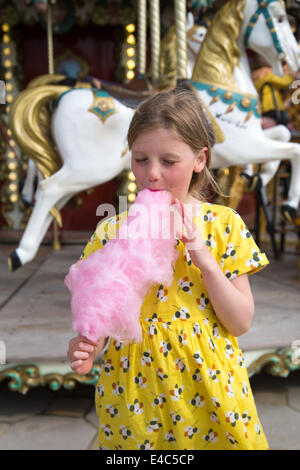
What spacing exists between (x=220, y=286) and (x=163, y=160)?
28 centimetres

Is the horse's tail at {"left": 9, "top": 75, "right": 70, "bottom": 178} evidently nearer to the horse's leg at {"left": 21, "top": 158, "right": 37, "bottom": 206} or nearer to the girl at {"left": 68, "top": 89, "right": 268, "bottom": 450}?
the horse's leg at {"left": 21, "top": 158, "right": 37, "bottom": 206}

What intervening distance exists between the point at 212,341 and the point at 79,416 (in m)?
1.25

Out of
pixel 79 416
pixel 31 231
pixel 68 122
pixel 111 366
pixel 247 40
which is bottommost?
pixel 79 416

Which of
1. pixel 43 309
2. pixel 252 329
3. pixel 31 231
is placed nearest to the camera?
pixel 252 329

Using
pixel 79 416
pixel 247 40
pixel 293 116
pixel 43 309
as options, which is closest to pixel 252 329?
pixel 79 416

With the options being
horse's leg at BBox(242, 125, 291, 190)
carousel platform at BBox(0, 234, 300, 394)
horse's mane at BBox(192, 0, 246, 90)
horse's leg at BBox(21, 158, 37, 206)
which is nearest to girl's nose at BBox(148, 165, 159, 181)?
carousel platform at BBox(0, 234, 300, 394)

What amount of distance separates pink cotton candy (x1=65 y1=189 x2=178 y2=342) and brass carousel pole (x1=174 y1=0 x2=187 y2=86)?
2004mm

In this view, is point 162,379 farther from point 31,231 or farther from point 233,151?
point 233,151

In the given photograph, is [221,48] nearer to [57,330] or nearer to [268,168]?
[268,168]

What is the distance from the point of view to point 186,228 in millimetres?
828

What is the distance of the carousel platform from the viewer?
1903mm

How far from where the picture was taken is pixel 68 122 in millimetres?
2645

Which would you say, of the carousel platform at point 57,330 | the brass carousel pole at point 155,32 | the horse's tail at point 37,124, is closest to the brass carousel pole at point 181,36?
the brass carousel pole at point 155,32

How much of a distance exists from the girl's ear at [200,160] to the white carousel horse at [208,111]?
5.95ft
